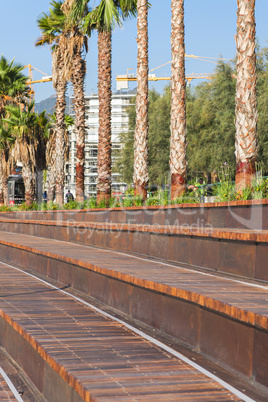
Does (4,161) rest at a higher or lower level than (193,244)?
higher

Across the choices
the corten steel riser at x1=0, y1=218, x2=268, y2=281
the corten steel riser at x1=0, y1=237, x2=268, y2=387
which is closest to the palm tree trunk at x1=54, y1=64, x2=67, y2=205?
the corten steel riser at x1=0, y1=218, x2=268, y2=281

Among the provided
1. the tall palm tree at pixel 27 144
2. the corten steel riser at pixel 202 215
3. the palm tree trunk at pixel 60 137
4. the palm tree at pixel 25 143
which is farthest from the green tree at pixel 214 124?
the corten steel riser at pixel 202 215

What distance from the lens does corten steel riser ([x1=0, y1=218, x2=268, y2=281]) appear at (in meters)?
6.14

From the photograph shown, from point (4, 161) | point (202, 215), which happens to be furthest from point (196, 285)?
point (4, 161)

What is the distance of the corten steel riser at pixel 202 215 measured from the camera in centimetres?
840

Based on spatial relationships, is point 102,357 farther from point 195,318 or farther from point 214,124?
point 214,124

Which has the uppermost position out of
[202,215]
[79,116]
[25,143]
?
[79,116]

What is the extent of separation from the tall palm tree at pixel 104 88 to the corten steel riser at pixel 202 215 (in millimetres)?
4279

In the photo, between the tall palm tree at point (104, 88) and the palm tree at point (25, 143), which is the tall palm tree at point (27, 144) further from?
the tall palm tree at point (104, 88)

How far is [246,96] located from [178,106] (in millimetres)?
4281

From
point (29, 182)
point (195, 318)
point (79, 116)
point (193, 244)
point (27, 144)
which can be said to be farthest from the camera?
point (27, 144)

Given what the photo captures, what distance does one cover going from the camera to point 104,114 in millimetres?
20094

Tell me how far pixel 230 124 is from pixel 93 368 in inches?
1213

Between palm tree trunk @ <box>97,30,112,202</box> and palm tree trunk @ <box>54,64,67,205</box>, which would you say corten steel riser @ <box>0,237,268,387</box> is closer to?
palm tree trunk @ <box>97,30,112,202</box>
